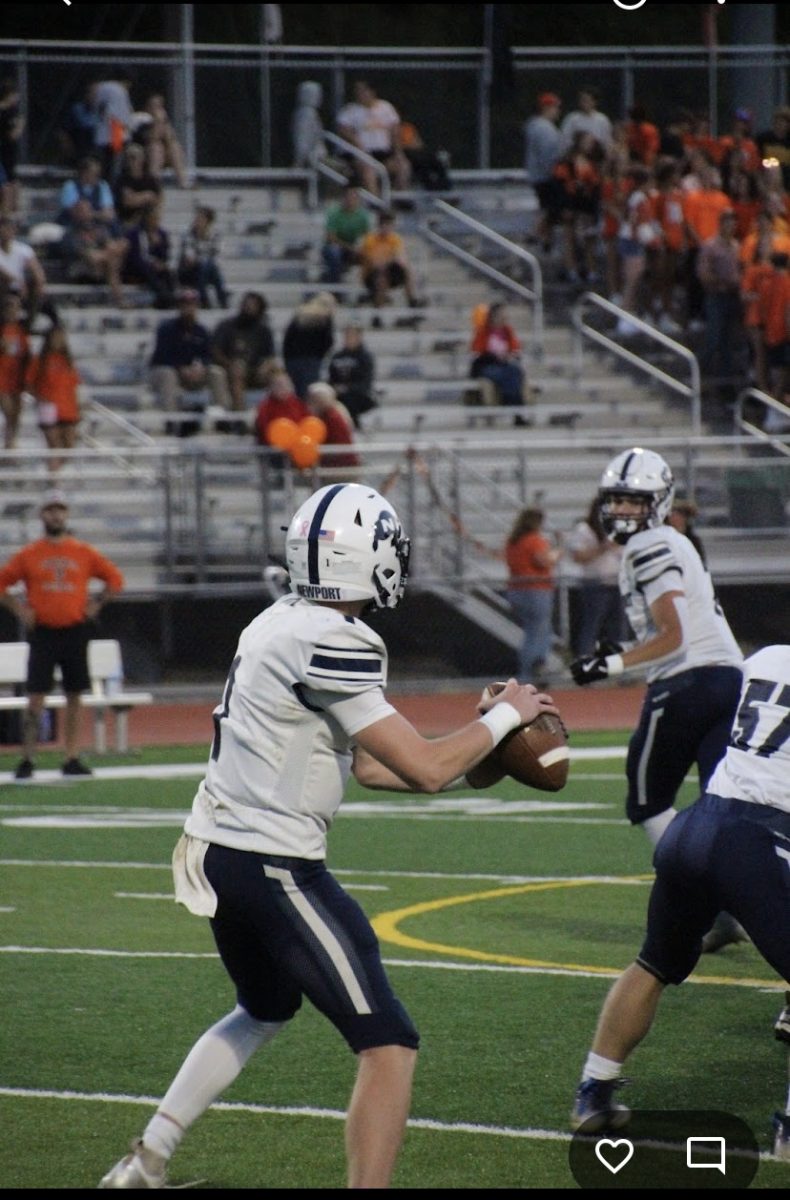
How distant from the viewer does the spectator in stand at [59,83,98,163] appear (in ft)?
78.1

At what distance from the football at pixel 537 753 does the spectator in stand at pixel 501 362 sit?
57.7 ft

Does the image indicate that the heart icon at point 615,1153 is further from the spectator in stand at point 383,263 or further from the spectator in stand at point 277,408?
the spectator in stand at point 383,263

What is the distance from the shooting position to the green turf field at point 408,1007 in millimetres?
5859

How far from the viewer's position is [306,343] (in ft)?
69.6

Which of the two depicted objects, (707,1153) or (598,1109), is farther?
(598,1109)

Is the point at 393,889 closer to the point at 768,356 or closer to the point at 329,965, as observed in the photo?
the point at 329,965

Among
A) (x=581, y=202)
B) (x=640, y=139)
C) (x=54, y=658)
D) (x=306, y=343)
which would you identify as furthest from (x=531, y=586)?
(x=640, y=139)

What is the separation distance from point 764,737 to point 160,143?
766 inches

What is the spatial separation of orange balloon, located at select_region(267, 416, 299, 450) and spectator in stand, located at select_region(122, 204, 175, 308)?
409 cm

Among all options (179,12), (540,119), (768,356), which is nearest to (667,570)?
(768,356)

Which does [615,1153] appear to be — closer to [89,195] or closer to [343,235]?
[89,195]

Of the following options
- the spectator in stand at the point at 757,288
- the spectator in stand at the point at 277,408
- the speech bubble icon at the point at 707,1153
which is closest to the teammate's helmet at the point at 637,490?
the speech bubble icon at the point at 707,1153

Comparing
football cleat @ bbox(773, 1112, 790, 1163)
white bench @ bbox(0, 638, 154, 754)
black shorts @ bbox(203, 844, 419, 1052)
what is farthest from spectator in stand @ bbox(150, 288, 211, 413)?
black shorts @ bbox(203, 844, 419, 1052)

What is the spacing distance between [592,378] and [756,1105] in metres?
18.3
